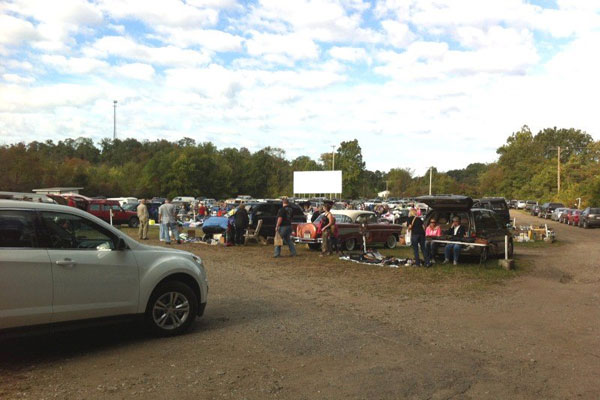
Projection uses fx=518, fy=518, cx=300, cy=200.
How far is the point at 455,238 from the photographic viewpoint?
15055 millimetres

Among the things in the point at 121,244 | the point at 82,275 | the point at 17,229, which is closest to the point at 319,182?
the point at 121,244

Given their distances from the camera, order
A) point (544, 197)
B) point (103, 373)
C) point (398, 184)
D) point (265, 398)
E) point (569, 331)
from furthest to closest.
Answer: point (398, 184) < point (544, 197) < point (569, 331) < point (103, 373) < point (265, 398)

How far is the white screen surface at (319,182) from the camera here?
5491 cm

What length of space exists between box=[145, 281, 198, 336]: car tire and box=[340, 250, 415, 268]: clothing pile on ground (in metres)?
8.50

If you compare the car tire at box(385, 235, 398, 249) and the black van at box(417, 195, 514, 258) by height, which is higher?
the black van at box(417, 195, 514, 258)

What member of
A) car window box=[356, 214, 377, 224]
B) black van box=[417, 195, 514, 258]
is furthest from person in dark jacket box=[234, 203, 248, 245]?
black van box=[417, 195, 514, 258]

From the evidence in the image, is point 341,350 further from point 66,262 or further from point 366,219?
point 366,219

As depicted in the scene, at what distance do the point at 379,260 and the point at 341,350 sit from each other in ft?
29.7

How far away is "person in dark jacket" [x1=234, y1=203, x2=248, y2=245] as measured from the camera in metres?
20.8

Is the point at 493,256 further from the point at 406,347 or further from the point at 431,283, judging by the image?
the point at 406,347

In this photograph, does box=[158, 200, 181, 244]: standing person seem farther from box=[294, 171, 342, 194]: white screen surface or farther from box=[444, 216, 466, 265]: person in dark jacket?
box=[294, 171, 342, 194]: white screen surface

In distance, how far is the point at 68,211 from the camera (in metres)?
6.45

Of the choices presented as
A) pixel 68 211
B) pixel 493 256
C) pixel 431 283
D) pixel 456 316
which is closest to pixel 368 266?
pixel 431 283

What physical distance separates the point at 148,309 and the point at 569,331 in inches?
241
